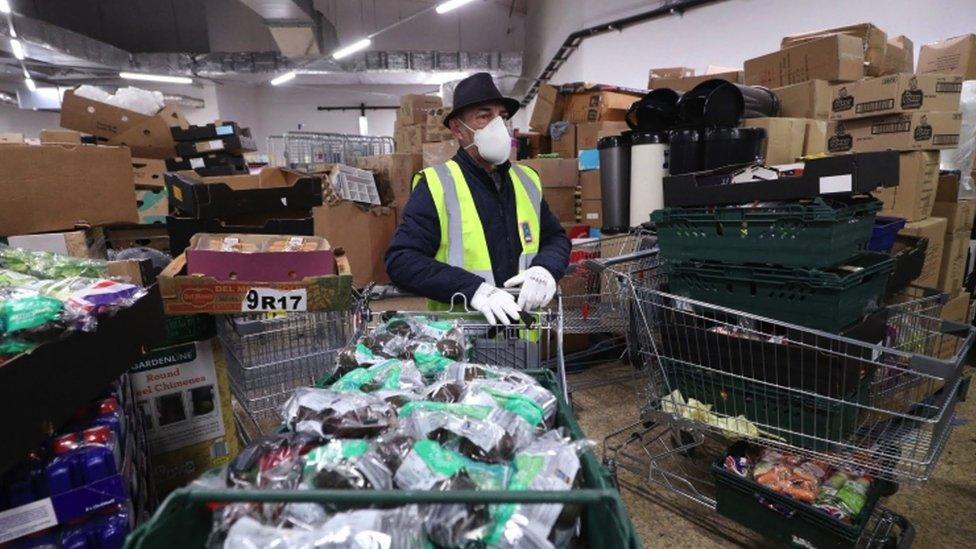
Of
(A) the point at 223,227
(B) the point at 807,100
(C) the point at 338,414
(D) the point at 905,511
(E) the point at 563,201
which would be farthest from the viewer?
(E) the point at 563,201

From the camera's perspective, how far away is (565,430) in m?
0.88

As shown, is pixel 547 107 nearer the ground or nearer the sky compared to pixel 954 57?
nearer the ground

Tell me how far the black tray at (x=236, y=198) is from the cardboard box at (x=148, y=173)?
2101mm

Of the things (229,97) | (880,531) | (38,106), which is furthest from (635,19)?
(38,106)

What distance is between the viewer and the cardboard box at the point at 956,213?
11.0 ft

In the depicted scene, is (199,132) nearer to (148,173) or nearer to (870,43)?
(148,173)

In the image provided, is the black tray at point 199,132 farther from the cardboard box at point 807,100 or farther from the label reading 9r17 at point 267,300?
the cardboard box at point 807,100

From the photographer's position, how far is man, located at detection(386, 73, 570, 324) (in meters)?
2.04

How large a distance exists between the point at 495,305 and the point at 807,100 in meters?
3.23

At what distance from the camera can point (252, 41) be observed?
1266 cm

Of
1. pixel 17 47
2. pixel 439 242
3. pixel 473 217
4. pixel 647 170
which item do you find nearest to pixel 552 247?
pixel 473 217

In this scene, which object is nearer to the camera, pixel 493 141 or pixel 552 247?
Result: pixel 493 141

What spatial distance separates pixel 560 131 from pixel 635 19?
3.85 m

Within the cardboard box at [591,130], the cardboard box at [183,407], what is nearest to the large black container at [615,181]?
the cardboard box at [591,130]
